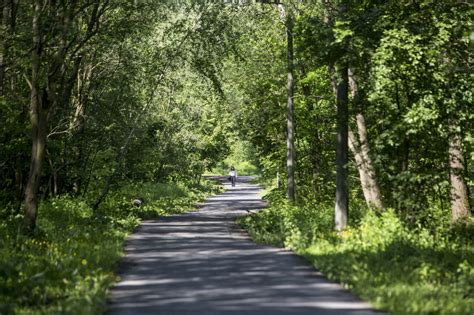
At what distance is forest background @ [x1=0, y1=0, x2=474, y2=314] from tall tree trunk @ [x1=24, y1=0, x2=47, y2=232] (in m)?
0.04

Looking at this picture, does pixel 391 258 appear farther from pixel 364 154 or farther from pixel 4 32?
pixel 4 32

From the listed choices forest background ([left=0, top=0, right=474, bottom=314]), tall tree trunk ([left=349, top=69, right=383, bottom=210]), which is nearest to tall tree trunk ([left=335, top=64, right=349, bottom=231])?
forest background ([left=0, top=0, right=474, bottom=314])

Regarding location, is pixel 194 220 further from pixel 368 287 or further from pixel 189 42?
pixel 368 287

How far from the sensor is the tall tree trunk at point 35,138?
50.0 feet

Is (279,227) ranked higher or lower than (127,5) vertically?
lower

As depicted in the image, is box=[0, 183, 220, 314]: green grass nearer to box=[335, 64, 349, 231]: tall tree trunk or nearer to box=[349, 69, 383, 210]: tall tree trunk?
box=[335, 64, 349, 231]: tall tree trunk

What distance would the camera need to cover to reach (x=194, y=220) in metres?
23.9

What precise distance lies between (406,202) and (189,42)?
1327 centimetres

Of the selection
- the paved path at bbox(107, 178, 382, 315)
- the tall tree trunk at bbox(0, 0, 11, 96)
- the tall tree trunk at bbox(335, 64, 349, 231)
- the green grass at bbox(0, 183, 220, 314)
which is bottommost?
the paved path at bbox(107, 178, 382, 315)

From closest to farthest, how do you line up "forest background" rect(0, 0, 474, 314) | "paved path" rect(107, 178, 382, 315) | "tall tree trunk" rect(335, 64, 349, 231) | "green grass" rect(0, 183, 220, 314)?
"paved path" rect(107, 178, 382, 315) → "green grass" rect(0, 183, 220, 314) → "forest background" rect(0, 0, 474, 314) → "tall tree trunk" rect(335, 64, 349, 231)

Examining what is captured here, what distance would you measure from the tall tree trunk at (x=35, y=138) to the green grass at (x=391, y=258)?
5.66 m

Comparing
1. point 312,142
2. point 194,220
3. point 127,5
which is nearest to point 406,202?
point 194,220

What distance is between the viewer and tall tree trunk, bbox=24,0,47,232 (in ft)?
50.0

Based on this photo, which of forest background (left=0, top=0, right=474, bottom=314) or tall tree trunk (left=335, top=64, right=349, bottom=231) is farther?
tall tree trunk (left=335, top=64, right=349, bottom=231)
